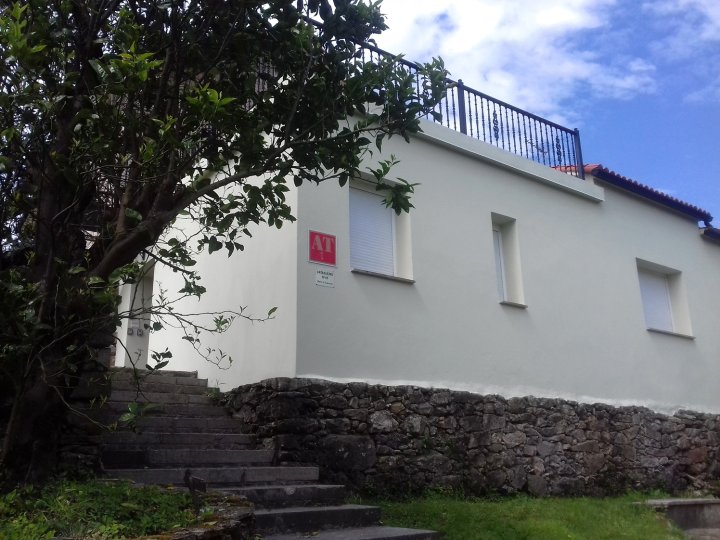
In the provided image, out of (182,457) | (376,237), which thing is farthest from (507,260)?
(182,457)

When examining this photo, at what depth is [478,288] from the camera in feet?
27.6

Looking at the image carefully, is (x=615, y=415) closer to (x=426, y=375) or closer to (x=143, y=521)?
(x=426, y=375)

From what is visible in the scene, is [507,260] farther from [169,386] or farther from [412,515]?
[169,386]

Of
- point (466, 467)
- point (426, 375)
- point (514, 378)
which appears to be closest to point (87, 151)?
point (426, 375)

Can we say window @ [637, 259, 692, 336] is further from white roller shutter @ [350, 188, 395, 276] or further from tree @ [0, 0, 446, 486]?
tree @ [0, 0, 446, 486]

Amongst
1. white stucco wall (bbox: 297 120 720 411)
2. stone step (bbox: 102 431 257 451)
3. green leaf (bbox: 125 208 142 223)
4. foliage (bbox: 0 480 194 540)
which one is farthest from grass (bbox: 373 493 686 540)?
green leaf (bbox: 125 208 142 223)

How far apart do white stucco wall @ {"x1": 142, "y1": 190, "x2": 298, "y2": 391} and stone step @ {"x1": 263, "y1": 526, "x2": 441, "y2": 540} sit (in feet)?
5.81

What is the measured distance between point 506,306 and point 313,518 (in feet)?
13.8

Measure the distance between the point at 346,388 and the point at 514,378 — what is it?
101 inches

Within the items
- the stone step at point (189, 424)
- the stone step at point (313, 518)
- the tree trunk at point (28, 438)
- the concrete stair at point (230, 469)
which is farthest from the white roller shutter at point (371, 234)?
the tree trunk at point (28, 438)

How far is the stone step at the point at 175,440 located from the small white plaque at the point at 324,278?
163 cm

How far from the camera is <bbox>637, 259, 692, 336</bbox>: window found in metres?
11.0

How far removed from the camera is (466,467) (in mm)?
7480

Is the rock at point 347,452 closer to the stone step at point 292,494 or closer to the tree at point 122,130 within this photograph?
the stone step at point 292,494
